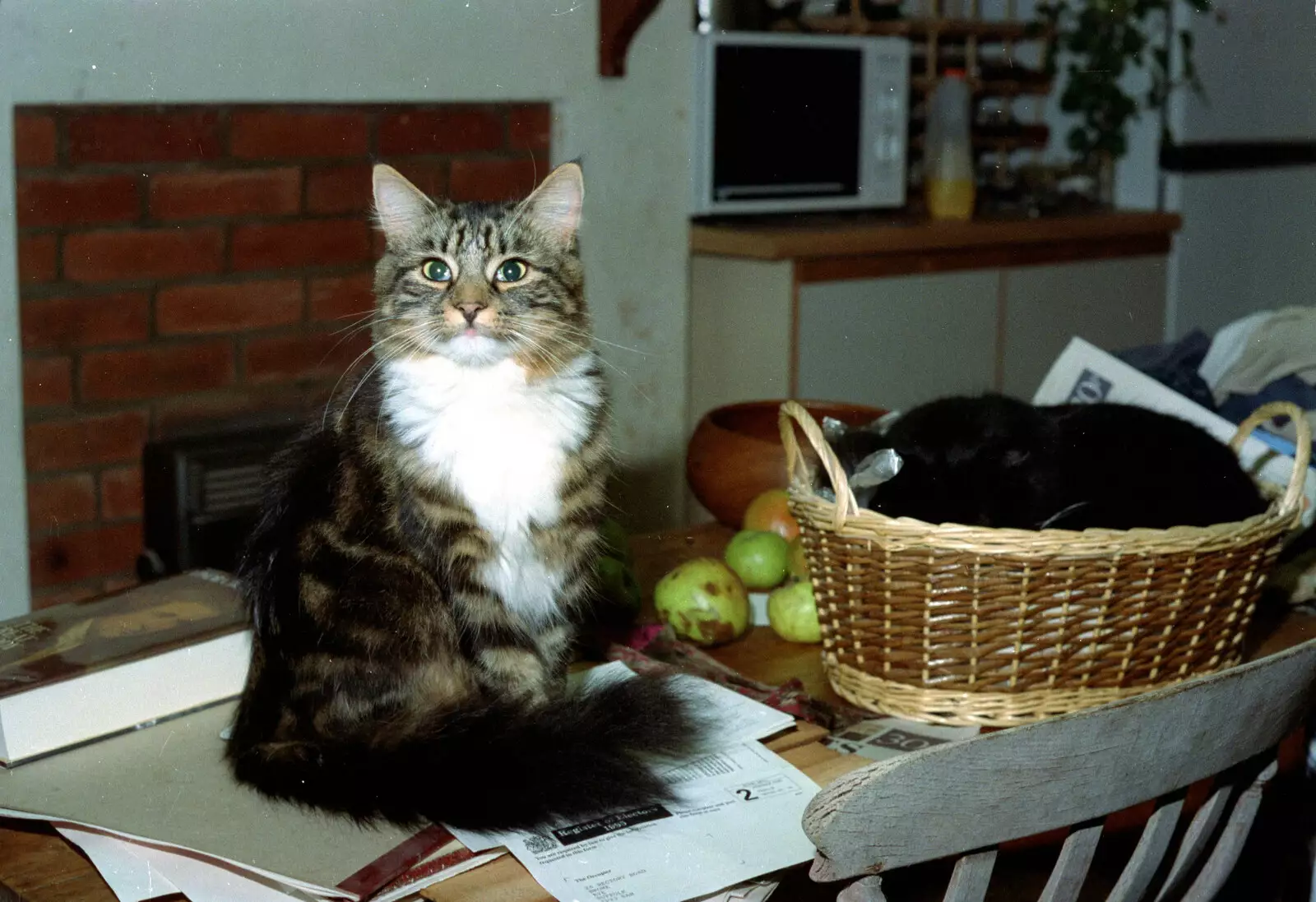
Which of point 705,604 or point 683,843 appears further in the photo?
point 705,604

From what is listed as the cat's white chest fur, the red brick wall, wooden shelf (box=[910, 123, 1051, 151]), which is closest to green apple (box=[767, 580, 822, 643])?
the cat's white chest fur

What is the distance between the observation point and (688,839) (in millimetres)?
875

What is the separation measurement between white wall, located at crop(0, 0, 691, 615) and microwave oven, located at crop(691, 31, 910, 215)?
0.29ft

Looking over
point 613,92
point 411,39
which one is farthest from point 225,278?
point 613,92

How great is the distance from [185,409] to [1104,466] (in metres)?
1.65

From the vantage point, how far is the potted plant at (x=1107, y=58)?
3355mm

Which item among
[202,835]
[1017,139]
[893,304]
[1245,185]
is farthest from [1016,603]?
[1245,185]

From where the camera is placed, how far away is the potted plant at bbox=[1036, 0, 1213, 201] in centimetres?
336

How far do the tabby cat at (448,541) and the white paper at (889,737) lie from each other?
0.48 feet

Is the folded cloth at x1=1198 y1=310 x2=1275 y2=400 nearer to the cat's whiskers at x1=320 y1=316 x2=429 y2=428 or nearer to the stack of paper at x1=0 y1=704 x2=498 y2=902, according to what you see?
the cat's whiskers at x1=320 y1=316 x2=429 y2=428

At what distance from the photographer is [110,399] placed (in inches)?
85.9

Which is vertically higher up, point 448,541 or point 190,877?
point 448,541

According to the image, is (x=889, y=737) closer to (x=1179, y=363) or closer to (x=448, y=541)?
(x=448, y=541)

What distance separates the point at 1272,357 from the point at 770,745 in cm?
90
